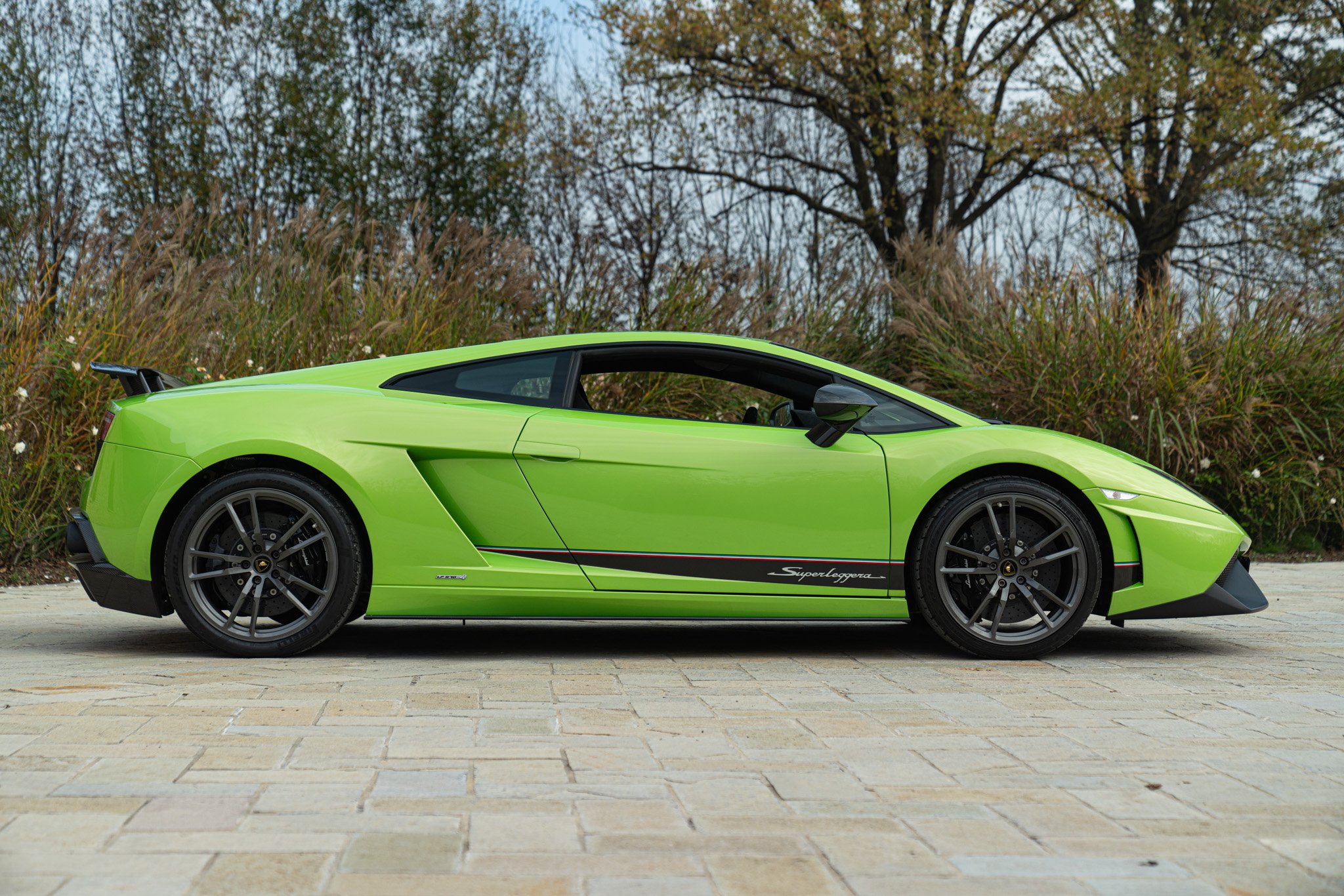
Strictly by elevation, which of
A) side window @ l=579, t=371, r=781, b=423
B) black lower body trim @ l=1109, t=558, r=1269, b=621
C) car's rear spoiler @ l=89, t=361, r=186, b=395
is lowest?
black lower body trim @ l=1109, t=558, r=1269, b=621

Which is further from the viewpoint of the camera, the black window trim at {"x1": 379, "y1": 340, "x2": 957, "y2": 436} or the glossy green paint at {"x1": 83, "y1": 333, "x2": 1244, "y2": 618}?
the black window trim at {"x1": 379, "y1": 340, "x2": 957, "y2": 436}

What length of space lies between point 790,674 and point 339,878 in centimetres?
249

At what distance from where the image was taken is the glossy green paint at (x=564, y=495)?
15.2ft

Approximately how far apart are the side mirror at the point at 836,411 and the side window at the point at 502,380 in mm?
986

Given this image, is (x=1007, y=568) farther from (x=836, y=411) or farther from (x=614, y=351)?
(x=614, y=351)

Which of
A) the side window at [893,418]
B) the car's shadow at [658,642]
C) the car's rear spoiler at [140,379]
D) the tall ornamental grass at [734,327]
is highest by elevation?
the tall ornamental grass at [734,327]

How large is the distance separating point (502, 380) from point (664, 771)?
2.21 meters

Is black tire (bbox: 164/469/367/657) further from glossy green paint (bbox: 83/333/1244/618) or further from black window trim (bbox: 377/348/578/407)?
black window trim (bbox: 377/348/578/407)

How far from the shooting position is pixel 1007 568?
4.79 metres

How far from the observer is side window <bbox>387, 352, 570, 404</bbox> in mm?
4855

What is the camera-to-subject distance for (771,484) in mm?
4707

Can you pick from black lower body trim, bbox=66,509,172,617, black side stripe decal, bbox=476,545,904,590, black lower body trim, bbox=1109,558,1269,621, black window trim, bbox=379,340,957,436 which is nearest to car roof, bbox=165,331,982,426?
black window trim, bbox=379,340,957,436

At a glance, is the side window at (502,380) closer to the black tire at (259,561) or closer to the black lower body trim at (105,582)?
the black tire at (259,561)

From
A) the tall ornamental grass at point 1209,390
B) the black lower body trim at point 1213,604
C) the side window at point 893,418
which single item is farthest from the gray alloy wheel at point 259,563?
the tall ornamental grass at point 1209,390
